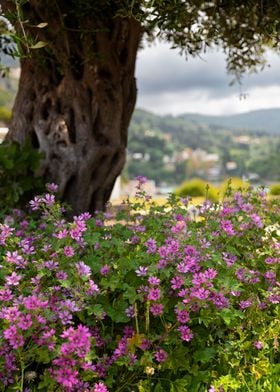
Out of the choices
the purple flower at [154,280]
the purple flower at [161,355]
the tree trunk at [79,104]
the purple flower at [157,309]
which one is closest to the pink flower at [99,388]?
the purple flower at [161,355]

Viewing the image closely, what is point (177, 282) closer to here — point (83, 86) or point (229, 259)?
point (229, 259)

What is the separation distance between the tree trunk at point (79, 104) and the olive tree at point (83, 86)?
1cm

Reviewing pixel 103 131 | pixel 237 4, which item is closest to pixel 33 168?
pixel 103 131

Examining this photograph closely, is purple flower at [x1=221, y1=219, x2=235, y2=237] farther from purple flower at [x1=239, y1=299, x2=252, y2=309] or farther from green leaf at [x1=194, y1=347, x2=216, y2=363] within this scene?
green leaf at [x1=194, y1=347, x2=216, y2=363]

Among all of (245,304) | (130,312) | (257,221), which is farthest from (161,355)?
(257,221)

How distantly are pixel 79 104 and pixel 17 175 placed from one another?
4.02 feet

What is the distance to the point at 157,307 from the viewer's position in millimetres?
3178

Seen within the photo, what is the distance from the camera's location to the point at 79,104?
7.32 meters

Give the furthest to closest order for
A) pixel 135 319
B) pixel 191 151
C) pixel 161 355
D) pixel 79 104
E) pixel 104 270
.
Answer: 1. pixel 191 151
2. pixel 79 104
3. pixel 104 270
4. pixel 135 319
5. pixel 161 355

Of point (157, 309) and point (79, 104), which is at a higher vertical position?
point (79, 104)

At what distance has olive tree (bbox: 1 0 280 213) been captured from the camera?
23.1 ft

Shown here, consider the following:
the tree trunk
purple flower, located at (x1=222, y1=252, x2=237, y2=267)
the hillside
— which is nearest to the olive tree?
the tree trunk

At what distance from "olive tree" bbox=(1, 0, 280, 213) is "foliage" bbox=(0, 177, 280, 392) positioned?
342cm

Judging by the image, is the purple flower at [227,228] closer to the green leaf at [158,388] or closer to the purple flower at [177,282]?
the purple flower at [177,282]
